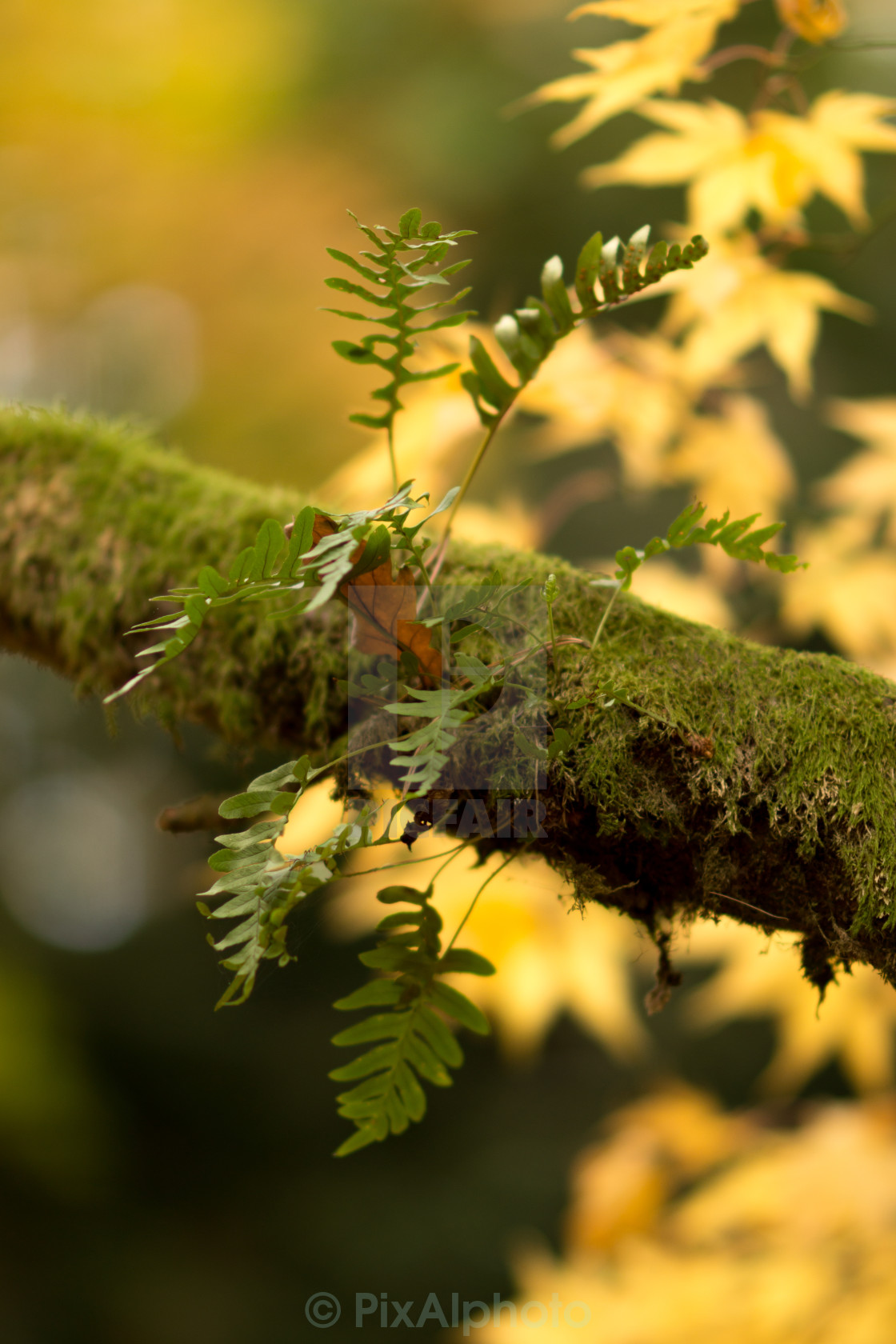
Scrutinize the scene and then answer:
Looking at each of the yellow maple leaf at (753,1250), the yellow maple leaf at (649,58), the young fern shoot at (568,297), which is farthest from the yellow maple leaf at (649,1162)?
the yellow maple leaf at (649,58)

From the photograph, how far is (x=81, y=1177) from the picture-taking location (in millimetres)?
3936

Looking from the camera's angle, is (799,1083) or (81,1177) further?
(81,1177)

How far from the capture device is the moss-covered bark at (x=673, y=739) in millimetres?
724

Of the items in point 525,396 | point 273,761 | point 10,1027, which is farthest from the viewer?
point 10,1027

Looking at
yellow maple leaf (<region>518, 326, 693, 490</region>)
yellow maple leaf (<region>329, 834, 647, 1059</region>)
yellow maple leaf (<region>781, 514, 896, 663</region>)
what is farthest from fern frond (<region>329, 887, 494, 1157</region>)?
yellow maple leaf (<region>781, 514, 896, 663</region>)

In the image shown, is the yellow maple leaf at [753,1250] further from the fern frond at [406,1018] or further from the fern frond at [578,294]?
the fern frond at [578,294]

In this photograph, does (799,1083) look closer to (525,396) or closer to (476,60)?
(525,396)

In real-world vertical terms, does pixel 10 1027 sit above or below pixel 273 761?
below

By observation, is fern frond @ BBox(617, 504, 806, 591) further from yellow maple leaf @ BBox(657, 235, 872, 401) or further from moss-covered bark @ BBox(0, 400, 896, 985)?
yellow maple leaf @ BBox(657, 235, 872, 401)

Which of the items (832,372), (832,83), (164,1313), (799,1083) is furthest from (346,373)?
(164,1313)

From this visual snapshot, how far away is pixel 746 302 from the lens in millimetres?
1374

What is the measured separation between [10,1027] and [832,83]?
5.11 meters

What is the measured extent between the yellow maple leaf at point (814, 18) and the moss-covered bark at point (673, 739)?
810 mm

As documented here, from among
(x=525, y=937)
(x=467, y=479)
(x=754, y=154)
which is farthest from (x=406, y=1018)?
(x=754, y=154)
